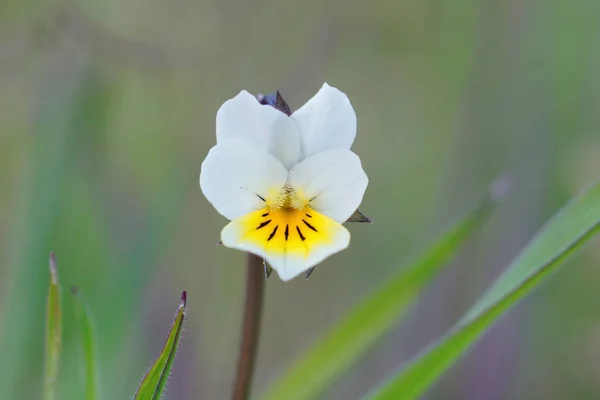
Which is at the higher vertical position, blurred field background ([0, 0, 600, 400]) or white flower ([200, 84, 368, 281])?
blurred field background ([0, 0, 600, 400])

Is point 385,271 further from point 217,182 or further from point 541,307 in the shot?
point 217,182

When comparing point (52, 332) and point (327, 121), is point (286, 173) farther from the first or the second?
point (52, 332)

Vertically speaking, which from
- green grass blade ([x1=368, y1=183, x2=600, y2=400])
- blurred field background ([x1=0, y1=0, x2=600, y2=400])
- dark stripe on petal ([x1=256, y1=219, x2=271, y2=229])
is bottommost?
green grass blade ([x1=368, y1=183, x2=600, y2=400])

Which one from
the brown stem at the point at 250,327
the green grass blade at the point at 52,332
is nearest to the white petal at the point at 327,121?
the brown stem at the point at 250,327

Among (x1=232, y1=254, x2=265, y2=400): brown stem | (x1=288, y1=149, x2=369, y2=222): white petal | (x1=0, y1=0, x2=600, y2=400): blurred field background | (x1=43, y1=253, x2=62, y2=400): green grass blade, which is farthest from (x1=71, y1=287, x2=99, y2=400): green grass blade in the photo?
(x1=0, y1=0, x2=600, y2=400): blurred field background

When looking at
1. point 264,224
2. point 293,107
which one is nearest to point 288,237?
point 264,224

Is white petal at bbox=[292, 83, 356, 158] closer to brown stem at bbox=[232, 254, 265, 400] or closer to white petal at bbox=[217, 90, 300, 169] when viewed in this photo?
white petal at bbox=[217, 90, 300, 169]
